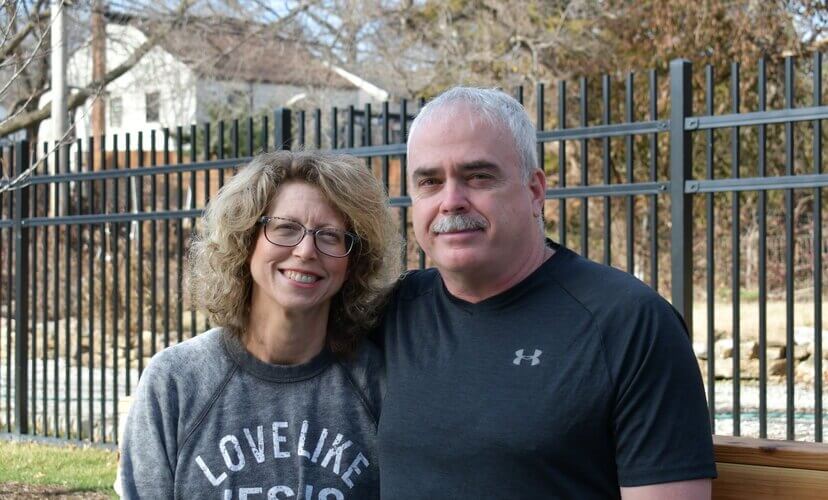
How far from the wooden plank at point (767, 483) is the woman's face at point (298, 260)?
3.59 ft

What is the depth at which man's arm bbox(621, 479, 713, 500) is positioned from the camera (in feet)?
7.43

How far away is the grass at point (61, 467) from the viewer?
6.58 metres

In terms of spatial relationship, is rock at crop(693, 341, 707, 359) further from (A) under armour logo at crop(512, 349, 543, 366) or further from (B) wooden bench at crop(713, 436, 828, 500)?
(A) under armour logo at crop(512, 349, 543, 366)

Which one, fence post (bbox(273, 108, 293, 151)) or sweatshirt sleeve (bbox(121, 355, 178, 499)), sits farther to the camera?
fence post (bbox(273, 108, 293, 151))

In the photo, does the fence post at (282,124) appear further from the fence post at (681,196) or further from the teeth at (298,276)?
the teeth at (298,276)

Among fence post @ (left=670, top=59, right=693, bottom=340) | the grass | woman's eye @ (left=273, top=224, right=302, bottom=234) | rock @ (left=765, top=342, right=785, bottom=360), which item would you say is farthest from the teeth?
rock @ (left=765, top=342, right=785, bottom=360)

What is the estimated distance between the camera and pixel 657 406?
2275 millimetres

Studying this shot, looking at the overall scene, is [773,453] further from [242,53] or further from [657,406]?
[242,53]

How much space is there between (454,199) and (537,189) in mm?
264

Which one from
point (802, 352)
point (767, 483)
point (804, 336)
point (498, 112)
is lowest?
point (802, 352)

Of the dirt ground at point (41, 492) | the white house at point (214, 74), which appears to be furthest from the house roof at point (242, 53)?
the dirt ground at point (41, 492)

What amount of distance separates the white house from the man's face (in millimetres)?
18552

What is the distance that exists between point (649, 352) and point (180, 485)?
1.25 m

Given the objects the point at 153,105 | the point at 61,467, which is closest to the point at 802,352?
the point at 61,467
